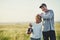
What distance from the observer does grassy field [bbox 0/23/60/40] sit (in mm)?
1979

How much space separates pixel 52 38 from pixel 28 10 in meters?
0.51

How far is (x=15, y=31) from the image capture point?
6.56 feet

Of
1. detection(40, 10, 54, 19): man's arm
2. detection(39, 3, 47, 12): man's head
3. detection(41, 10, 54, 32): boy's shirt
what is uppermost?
detection(39, 3, 47, 12): man's head

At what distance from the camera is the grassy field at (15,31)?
6.49 ft

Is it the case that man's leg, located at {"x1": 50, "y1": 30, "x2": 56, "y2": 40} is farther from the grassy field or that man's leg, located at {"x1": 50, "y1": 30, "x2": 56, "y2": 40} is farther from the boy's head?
the boy's head

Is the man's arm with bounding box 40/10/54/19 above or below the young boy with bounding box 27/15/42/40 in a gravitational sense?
above

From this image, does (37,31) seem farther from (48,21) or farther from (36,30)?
(48,21)

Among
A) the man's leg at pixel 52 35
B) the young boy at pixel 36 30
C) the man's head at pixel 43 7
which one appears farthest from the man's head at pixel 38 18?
the man's leg at pixel 52 35

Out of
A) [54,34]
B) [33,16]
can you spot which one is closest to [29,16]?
[33,16]

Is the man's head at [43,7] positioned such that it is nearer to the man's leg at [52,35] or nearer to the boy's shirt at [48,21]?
the boy's shirt at [48,21]

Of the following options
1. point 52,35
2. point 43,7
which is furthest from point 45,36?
point 43,7

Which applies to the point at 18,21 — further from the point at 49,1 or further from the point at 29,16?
the point at 49,1

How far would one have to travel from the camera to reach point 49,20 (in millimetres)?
1973

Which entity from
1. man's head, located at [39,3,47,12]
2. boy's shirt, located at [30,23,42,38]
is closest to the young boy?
boy's shirt, located at [30,23,42,38]
